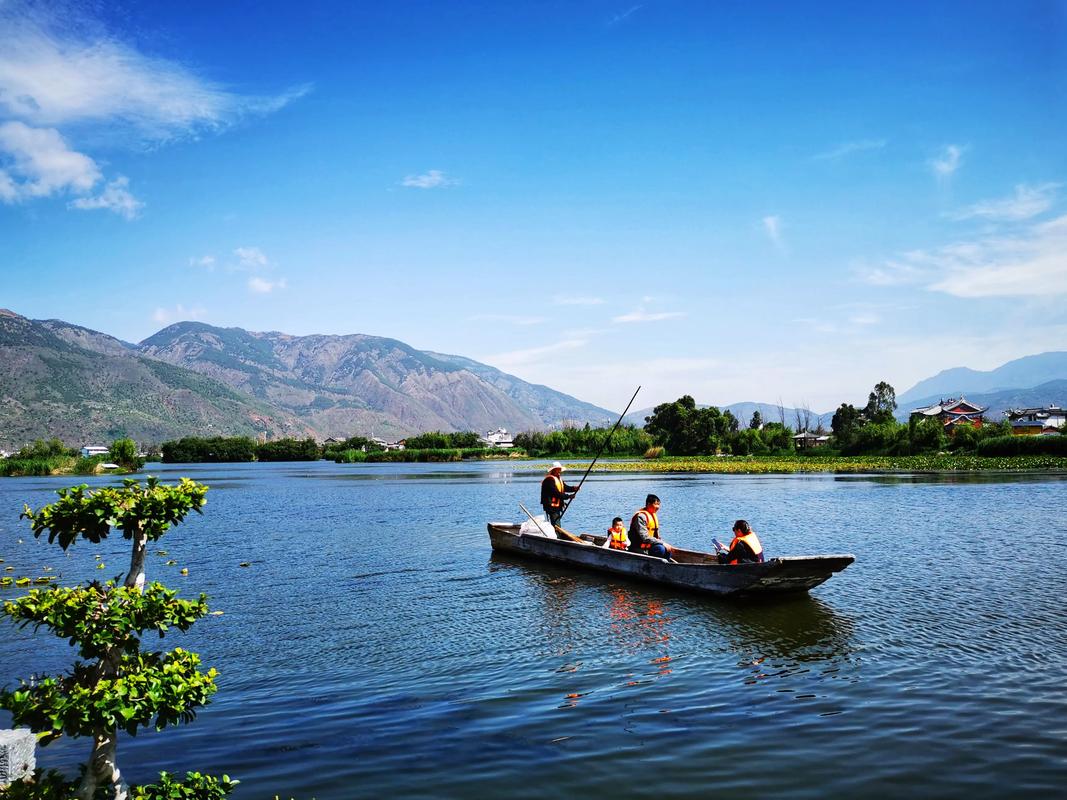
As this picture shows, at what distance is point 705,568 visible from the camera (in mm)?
16844

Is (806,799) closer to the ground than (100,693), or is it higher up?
closer to the ground

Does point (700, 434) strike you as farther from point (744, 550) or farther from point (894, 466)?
point (744, 550)

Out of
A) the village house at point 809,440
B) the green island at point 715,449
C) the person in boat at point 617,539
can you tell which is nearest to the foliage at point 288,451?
the green island at point 715,449

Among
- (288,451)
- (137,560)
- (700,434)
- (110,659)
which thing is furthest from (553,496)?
(288,451)

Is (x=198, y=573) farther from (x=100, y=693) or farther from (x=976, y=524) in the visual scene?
(x=976, y=524)

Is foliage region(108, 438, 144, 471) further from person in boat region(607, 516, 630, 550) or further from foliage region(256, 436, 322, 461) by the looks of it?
person in boat region(607, 516, 630, 550)

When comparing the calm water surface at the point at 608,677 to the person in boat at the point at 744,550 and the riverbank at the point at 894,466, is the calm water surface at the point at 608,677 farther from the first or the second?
the riverbank at the point at 894,466

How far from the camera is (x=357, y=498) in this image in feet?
178

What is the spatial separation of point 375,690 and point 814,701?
6.22 m

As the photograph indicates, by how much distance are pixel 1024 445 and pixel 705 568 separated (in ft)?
250

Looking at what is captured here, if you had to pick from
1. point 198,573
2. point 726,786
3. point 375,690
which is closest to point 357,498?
point 198,573

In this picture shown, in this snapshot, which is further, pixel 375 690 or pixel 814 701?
pixel 375 690

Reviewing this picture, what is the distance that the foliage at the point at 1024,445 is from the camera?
244ft

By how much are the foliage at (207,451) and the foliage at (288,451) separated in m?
4.20
